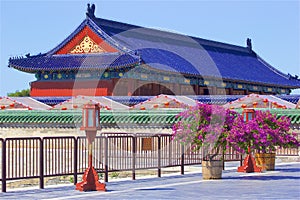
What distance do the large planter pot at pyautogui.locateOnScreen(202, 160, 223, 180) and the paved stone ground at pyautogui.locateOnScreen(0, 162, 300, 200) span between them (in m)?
0.21

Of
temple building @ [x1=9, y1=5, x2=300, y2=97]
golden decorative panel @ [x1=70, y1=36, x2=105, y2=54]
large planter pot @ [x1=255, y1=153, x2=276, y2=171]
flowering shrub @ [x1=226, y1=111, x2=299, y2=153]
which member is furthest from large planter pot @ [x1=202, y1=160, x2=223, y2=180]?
golden decorative panel @ [x1=70, y1=36, x2=105, y2=54]

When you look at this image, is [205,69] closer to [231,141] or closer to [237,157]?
[237,157]

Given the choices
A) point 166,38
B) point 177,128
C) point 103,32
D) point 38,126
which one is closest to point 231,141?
point 177,128

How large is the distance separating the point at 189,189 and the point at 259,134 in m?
3.24

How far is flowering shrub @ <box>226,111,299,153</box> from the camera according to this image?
15.2 m

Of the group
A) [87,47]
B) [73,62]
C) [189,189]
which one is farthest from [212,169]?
[87,47]

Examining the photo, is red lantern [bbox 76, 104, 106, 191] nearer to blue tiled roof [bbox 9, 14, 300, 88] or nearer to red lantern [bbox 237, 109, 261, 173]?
red lantern [bbox 237, 109, 261, 173]

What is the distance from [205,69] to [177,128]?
1279 inches

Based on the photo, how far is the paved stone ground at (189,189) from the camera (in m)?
12.1

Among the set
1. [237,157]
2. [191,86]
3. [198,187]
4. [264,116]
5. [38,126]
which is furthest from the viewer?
[191,86]

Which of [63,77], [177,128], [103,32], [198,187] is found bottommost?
[198,187]

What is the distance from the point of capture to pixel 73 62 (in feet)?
133

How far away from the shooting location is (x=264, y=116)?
1683cm

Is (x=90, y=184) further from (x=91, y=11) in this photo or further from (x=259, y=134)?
(x=91, y=11)
